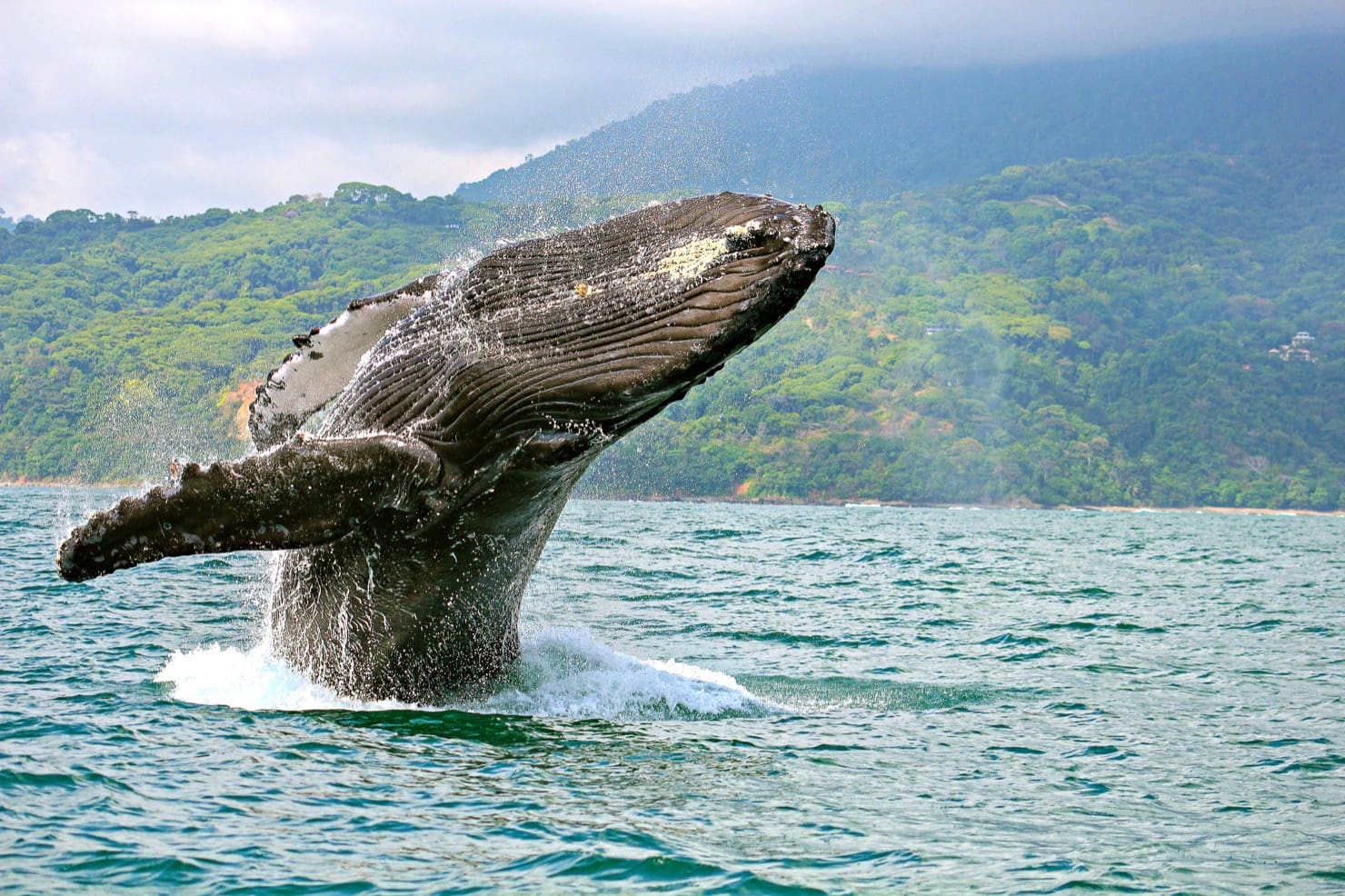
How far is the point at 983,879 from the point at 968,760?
76.0 inches

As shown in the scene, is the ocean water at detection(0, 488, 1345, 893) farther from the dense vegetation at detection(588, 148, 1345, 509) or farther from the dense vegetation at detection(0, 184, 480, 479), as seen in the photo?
the dense vegetation at detection(588, 148, 1345, 509)

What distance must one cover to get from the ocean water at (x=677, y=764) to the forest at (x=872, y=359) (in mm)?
51728

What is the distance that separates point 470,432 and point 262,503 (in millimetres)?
859

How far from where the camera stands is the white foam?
6.82 m

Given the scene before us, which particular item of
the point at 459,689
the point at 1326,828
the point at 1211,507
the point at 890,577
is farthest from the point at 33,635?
the point at 1211,507

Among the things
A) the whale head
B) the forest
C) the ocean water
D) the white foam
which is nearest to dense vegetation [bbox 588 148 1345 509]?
the forest

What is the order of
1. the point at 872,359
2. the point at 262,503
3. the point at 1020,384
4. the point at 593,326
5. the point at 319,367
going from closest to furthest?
the point at 262,503, the point at 593,326, the point at 319,367, the point at 872,359, the point at 1020,384

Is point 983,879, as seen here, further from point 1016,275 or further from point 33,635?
point 1016,275

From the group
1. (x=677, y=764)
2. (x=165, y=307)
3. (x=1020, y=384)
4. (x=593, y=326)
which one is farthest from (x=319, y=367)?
(x=1020, y=384)

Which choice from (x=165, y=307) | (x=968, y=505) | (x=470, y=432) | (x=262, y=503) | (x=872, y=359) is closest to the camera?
(x=262, y=503)

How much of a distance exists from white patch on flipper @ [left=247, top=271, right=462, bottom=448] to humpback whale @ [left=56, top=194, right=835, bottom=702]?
370mm

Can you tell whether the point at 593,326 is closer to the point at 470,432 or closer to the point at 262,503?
the point at 470,432

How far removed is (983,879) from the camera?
457cm

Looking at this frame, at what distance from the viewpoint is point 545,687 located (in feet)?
24.5
